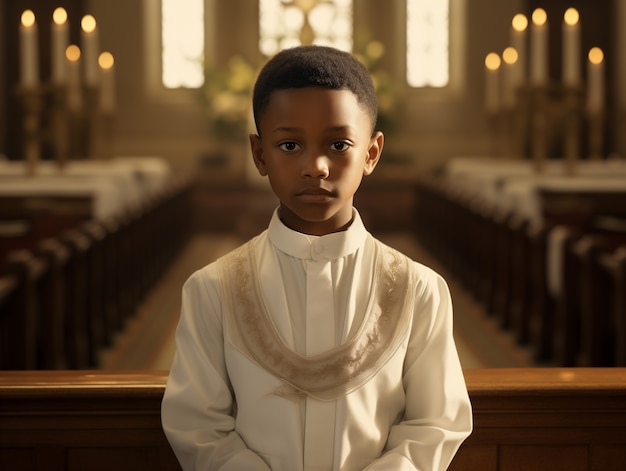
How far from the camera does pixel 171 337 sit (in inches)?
240

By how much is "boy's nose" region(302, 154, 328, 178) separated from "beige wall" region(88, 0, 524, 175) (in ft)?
42.2

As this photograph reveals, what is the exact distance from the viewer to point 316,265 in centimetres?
159

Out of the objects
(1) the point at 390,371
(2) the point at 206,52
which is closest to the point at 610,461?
(1) the point at 390,371

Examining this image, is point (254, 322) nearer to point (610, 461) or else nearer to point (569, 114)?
point (610, 461)

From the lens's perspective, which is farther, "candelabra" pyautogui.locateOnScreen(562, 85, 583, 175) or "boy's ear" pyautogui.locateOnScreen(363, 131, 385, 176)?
"candelabra" pyautogui.locateOnScreen(562, 85, 583, 175)

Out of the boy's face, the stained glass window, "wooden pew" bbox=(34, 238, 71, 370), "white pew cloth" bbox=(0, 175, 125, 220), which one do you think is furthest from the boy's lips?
the stained glass window

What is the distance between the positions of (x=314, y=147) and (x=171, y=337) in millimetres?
4690

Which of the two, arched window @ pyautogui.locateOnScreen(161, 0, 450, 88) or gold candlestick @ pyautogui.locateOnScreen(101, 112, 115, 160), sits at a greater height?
arched window @ pyautogui.locateOnScreen(161, 0, 450, 88)

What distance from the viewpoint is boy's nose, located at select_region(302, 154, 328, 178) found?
152 centimetres

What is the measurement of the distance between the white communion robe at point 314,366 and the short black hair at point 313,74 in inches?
7.6

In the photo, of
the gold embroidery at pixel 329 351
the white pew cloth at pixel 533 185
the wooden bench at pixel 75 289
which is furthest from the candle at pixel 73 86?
the gold embroidery at pixel 329 351

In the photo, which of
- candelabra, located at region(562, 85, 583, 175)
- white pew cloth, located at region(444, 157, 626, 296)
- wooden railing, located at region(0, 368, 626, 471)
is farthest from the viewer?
candelabra, located at region(562, 85, 583, 175)

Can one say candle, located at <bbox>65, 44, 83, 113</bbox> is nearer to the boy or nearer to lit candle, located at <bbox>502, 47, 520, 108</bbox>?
lit candle, located at <bbox>502, 47, 520, 108</bbox>

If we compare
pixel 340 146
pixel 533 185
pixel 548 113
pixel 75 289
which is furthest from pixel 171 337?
pixel 340 146
